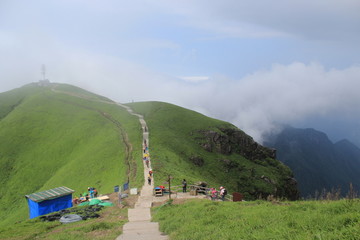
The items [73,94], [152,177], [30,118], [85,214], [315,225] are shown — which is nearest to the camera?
[315,225]

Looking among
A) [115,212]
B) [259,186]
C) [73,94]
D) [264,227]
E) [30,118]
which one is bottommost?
[259,186]

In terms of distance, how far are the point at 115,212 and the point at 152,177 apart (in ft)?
62.3

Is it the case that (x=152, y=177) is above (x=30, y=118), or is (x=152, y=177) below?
below

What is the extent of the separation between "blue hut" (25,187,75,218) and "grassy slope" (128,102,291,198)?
14.6m

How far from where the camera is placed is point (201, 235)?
14.5m

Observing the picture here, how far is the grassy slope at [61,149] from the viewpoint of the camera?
199ft

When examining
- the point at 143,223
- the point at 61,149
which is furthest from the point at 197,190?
the point at 61,149

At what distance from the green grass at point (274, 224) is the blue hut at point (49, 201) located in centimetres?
2302

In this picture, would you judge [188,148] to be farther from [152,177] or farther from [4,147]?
[4,147]

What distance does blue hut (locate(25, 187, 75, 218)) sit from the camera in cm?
3538

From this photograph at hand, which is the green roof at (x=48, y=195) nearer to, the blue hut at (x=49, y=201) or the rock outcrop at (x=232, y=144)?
the blue hut at (x=49, y=201)

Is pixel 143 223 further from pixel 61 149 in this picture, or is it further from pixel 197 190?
pixel 61 149

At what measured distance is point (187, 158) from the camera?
2908 inches

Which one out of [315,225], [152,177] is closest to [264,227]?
[315,225]
